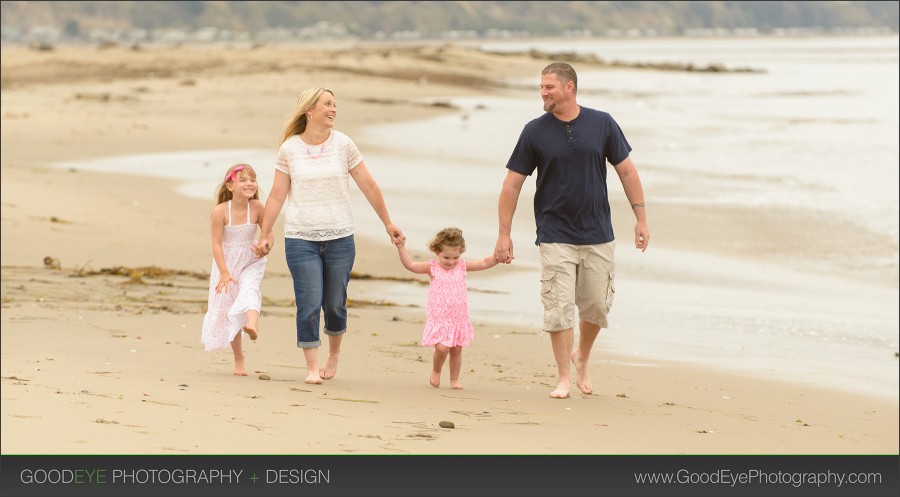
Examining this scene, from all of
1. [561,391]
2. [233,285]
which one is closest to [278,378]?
[233,285]

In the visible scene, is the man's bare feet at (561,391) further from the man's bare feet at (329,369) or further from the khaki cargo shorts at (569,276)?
the man's bare feet at (329,369)

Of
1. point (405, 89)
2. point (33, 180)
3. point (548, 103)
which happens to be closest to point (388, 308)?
point (548, 103)

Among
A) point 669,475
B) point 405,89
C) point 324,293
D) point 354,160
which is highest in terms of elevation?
point 405,89

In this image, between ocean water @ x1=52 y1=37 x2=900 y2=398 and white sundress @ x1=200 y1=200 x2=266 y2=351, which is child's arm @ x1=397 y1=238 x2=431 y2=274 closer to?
white sundress @ x1=200 y1=200 x2=266 y2=351

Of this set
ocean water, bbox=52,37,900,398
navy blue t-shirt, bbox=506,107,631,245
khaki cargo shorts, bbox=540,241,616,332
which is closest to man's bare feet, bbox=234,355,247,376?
khaki cargo shorts, bbox=540,241,616,332

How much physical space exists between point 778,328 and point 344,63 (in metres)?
47.0

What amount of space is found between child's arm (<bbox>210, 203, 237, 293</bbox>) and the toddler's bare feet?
0.66 meters

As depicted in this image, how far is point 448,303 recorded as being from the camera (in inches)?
266

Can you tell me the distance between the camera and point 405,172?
19.6 metres

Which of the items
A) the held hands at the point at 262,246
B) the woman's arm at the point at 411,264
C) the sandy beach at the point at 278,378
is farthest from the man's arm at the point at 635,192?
the held hands at the point at 262,246

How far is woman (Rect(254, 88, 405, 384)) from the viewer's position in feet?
21.5

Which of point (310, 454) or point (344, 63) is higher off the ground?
point (344, 63)

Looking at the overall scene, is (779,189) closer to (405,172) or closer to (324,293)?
(405,172)

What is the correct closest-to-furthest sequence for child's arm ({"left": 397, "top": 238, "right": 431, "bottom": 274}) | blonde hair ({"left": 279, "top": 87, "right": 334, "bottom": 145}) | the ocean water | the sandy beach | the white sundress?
the sandy beach
blonde hair ({"left": 279, "top": 87, "right": 334, "bottom": 145})
child's arm ({"left": 397, "top": 238, "right": 431, "bottom": 274})
the white sundress
the ocean water
